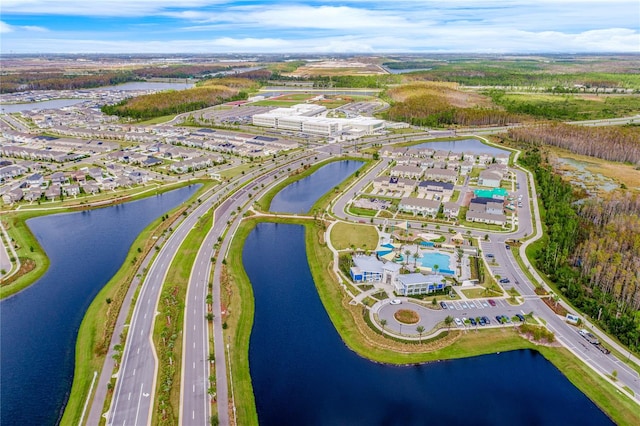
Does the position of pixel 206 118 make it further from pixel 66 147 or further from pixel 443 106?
pixel 443 106

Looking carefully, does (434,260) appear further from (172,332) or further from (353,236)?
(172,332)

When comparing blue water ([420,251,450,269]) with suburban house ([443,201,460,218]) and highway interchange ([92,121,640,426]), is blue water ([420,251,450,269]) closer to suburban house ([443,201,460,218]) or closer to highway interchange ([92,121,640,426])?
highway interchange ([92,121,640,426])

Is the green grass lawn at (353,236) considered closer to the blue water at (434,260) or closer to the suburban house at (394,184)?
the blue water at (434,260)

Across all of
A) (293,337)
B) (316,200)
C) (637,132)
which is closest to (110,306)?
(293,337)

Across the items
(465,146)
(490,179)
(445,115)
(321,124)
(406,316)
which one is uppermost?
(445,115)

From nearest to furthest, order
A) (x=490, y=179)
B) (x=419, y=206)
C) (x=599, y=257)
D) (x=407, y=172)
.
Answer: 1. (x=599, y=257)
2. (x=419, y=206)
3. (x=490, y=179)
4. (x=407, y=172)

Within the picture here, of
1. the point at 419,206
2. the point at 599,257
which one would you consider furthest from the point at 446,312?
the point at 419,206
